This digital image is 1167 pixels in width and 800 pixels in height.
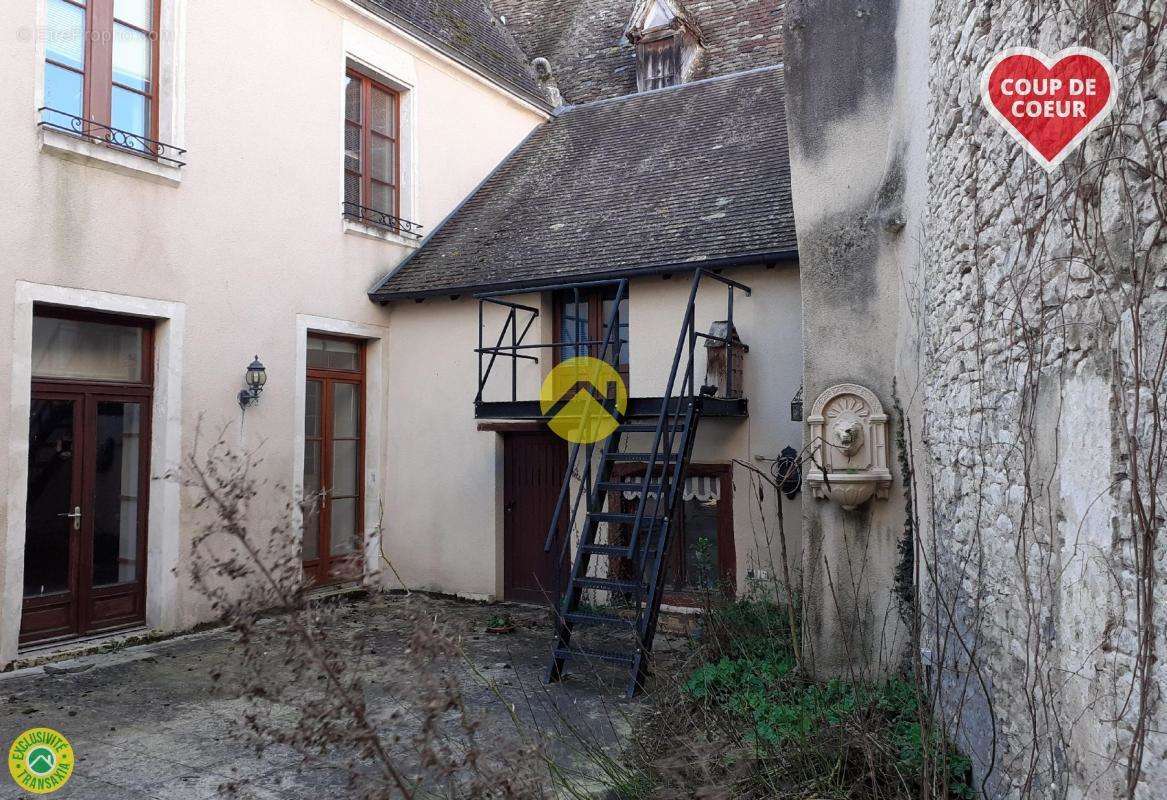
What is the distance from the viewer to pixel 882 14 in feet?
17.7

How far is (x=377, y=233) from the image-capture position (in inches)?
360

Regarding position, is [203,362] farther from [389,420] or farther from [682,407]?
[682,407]

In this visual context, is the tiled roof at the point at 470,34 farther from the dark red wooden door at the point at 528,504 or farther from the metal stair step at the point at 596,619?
the metal stair step at the point at 596,619

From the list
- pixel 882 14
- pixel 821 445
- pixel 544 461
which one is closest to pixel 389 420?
pixel 544 461

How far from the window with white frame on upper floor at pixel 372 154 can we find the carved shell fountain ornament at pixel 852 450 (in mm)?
5714

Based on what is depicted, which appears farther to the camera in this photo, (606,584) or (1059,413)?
(606,584)

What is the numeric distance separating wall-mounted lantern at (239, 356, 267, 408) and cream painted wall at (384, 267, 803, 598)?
1820 mm

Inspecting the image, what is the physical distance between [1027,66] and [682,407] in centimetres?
423

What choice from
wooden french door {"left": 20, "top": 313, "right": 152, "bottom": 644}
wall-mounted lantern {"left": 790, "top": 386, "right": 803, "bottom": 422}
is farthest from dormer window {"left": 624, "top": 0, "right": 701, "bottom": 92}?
wooden french door {"left": 20, "top": 313, "right": 152, "bottom": 644}

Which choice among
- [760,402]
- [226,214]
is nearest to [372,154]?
[226,214]

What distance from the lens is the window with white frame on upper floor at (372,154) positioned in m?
9.06

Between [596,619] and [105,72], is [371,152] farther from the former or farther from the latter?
[596,619]

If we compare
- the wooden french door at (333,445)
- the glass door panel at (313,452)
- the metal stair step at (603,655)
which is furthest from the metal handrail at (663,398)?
the glass door panel at (313,452)

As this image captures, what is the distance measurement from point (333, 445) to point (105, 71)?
13.0ft
